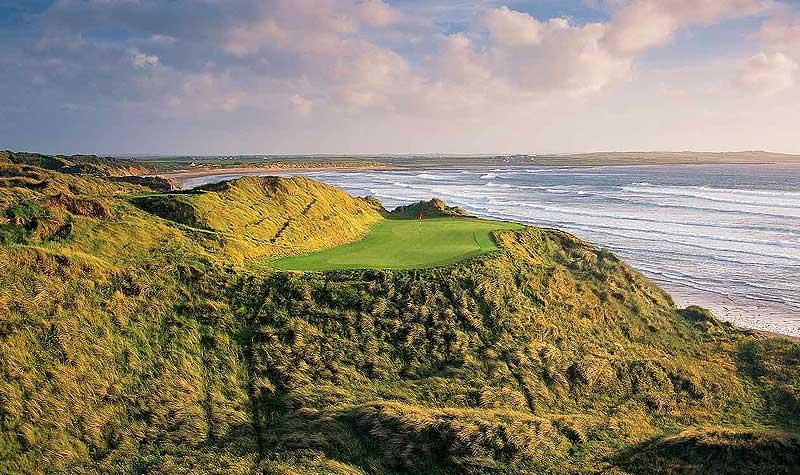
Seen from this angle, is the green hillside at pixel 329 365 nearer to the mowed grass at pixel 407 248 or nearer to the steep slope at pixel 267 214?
the steep slope at pixel 267 214

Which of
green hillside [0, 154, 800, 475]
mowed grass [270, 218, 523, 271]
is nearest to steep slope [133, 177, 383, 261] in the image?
green hillside [0, 154, 800, 475]

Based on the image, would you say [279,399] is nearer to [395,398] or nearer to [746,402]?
[395,398]

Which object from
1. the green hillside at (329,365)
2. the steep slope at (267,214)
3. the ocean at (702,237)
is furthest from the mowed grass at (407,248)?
the ocean at (702,237)

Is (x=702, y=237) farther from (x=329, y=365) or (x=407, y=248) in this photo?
(x=329, y=365)

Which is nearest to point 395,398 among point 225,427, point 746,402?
point 225,427

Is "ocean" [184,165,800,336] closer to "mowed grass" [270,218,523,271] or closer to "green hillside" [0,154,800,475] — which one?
"green hillside" [0,154,800,475]

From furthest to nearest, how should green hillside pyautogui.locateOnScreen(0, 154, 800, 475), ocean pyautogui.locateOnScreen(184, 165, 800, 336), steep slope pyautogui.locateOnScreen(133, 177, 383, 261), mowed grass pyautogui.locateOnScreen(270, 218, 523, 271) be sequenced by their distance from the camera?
ocean pyautogui.locateOnScreen(184, 165, 800, 336) < steep slope pyautogui.locateOnScreen(133, 177, 383, 261) < mowed grass pyautogui.locateOnScreen(270, 218, 523, 271) < green hillside pyautogui.locateOnScreen(0, 154, 800, 475)

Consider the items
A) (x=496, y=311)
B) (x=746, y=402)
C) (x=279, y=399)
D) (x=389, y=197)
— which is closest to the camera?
(x=279, y=399)

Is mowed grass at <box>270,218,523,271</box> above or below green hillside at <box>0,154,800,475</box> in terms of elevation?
above
